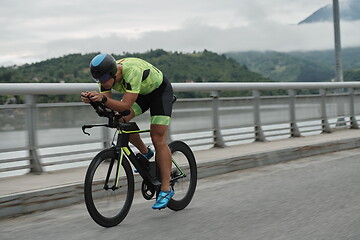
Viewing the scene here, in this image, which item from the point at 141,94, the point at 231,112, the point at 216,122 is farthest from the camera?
the point at 231,112

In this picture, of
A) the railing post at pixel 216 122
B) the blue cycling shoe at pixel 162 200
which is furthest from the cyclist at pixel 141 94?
the railing post at pixel 216 122

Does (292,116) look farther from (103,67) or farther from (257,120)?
(103,67)

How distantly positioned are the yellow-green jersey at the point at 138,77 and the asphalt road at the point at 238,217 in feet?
4.04

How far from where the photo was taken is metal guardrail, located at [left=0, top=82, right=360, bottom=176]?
767 centimetres

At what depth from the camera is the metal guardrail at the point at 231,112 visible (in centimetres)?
767

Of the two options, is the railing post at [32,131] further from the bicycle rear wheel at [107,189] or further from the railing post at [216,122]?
the railing post at [216,122]

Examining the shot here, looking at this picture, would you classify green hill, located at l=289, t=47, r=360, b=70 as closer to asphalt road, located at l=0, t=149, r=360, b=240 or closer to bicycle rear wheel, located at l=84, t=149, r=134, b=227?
asphalt road, located at l=0, t=149, r=360, b=240

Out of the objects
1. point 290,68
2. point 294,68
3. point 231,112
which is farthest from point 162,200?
point 290,68

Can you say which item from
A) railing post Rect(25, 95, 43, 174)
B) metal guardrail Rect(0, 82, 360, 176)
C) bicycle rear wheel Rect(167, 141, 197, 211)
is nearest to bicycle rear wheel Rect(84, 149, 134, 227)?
bicycle rear wheel Rect(167, 141, 197, 211)

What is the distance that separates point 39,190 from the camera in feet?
20.7

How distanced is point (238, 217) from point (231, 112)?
5.82m

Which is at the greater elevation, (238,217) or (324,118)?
(324,118)

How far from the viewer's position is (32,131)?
302 inches

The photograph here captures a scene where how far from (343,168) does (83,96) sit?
558cm
